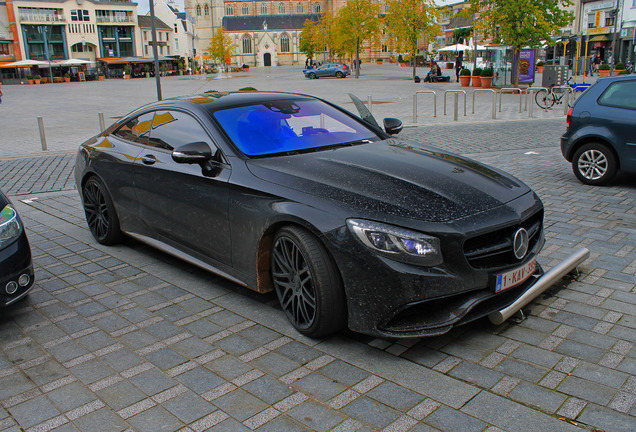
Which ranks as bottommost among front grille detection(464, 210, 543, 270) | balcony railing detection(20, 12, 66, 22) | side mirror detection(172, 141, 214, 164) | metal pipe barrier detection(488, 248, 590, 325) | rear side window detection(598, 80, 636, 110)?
metal pipe barrier detection(488, 248, 590, 325)

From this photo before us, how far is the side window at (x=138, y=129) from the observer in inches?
209

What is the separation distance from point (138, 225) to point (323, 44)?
3217 inches

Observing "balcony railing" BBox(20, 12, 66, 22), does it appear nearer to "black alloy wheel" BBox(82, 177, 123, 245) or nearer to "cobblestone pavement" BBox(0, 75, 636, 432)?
"black alloy wheel" BBox(82, 177, 123, 245)

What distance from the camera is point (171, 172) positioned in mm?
4742

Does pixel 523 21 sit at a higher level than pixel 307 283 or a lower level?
higher

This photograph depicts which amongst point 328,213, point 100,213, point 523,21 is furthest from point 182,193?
point 523,21

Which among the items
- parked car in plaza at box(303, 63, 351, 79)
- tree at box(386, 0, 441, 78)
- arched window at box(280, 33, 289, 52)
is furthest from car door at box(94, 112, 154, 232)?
arched window at box(280, 33, 289, 52)

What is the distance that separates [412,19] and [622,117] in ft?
123

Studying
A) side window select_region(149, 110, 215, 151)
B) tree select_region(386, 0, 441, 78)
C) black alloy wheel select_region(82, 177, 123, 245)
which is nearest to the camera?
side window select_region(149, 110, 215, 151)

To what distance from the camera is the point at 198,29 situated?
144 m

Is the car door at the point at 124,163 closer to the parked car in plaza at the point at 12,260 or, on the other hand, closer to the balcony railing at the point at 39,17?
the parked car in plaza at the point at 12,260

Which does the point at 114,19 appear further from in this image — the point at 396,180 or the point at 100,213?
the point at 396,180

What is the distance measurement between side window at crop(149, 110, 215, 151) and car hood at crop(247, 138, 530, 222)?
0.68m

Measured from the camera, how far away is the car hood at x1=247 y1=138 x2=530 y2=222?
3482mm
